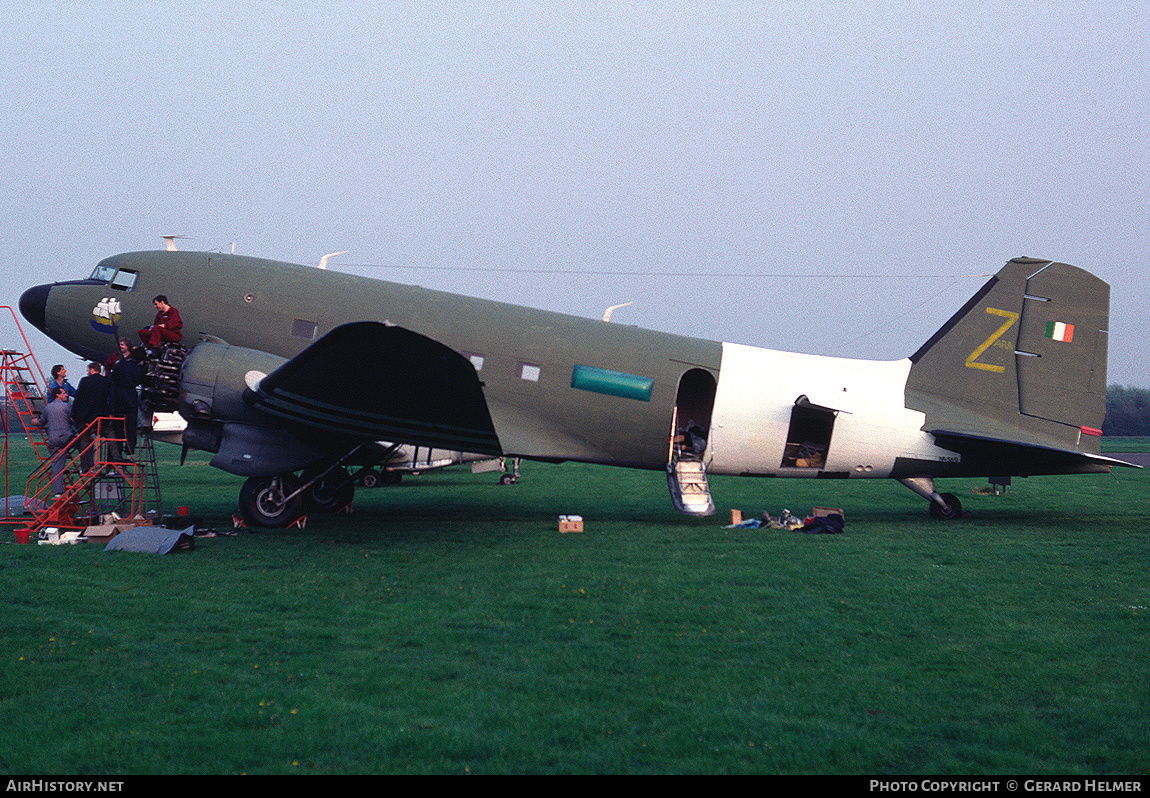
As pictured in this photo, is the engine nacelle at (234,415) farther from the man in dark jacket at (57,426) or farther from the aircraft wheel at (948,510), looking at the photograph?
the aircraft wheel at (948,510)

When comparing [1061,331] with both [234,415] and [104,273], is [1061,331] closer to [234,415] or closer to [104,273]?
[234,415]

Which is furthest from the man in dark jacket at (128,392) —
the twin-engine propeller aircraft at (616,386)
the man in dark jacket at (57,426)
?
the man in dark jacket at (57,426)

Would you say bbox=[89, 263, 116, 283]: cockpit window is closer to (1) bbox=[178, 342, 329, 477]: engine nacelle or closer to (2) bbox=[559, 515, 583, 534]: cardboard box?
(1) bbox=[178, 342, 329, 477]: engine nacelle

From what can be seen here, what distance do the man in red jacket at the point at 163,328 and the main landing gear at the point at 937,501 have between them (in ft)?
41.1

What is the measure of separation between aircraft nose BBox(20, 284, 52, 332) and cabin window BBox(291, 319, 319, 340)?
439 centimetres

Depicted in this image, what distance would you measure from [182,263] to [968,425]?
13.6m

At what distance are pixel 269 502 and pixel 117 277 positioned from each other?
4.69 metres

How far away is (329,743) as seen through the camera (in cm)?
438

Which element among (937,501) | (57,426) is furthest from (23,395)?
(937,501)

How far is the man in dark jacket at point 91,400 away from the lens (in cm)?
1180

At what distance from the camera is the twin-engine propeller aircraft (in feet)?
39.4

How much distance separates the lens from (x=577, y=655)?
6.13 meters
